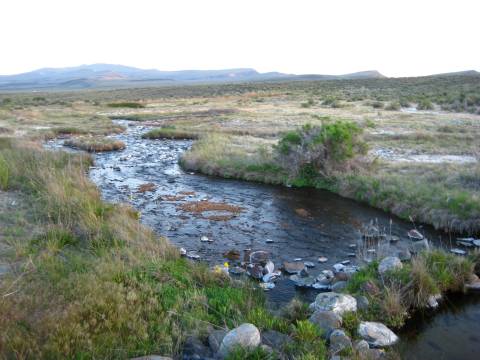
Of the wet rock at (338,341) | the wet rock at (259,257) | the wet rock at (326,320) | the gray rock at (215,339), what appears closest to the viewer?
the gray rock at (215,339)

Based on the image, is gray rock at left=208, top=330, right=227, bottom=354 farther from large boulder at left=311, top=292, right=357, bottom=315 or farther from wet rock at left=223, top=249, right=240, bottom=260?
wet rock at left=223, top=249, right=240, bottom=260

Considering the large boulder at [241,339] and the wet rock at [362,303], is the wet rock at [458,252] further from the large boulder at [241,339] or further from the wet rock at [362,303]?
→ the large boulder at [241,339]

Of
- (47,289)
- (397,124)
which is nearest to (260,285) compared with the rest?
(47,289)

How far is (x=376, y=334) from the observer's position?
6.84m

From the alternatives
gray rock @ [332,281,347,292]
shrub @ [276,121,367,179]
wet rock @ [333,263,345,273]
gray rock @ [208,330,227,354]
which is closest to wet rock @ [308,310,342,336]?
gray rock @ [332,281,347,292]

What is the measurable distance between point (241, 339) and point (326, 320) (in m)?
1.69

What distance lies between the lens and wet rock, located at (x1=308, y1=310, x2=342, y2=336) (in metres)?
6.61

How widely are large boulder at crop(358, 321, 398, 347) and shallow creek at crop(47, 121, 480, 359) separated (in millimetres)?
216

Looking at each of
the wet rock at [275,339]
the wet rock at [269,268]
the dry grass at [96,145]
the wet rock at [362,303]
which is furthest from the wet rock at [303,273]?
the dry grass at [96,145]

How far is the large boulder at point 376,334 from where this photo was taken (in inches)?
266

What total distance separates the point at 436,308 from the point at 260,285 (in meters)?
3.28

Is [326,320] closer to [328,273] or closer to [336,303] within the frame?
[336,303]

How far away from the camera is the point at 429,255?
9.02 meters

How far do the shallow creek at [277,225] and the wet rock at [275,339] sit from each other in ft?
4.85
